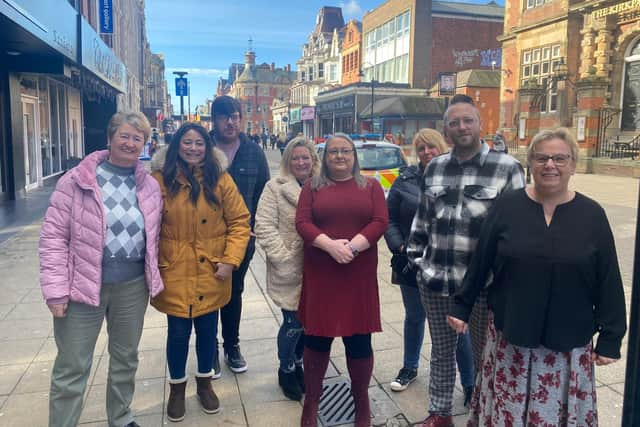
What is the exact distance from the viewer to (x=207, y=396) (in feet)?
11.2

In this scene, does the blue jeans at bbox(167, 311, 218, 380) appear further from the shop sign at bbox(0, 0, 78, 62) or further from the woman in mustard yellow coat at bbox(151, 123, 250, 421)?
the shop sign at bbox(0, 0, 78, 62)

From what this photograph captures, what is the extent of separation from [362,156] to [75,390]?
8608mm

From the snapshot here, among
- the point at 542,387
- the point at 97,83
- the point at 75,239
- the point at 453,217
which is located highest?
the point at 97,83

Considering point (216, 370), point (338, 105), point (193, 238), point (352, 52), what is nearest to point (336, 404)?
point (216, 370)

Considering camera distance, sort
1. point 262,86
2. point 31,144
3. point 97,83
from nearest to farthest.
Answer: point 31,144, point 97,83, point 262,86

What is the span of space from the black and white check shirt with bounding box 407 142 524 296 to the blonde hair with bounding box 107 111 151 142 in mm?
1746

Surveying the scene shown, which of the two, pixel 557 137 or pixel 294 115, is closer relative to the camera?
pixel 557 137

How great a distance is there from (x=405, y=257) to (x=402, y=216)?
0.32 m

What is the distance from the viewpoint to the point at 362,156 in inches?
425

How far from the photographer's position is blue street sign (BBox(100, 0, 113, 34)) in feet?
68.4

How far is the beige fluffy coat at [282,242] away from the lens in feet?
10.8

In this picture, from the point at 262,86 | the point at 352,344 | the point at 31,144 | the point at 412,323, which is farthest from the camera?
the point at 262,86

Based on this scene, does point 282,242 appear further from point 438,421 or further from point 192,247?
point 438,421

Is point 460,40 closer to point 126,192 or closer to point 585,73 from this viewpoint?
point 585,73
